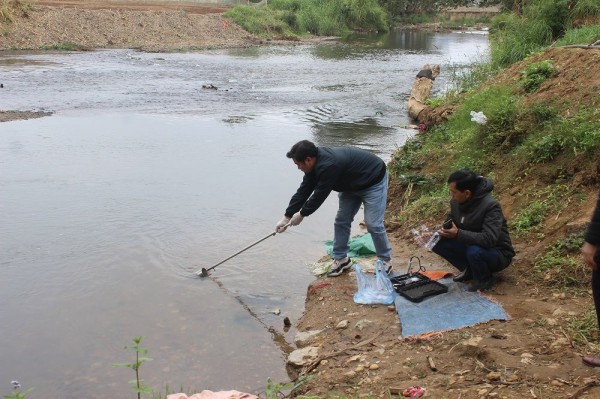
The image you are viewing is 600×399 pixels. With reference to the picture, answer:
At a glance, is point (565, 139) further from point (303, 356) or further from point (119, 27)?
Answer: point (119, 27)

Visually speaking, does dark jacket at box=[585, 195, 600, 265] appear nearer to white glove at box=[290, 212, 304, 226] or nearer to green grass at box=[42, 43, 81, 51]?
white glove at box=[290, 212, 304, 226]

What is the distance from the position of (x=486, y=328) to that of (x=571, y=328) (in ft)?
1.83

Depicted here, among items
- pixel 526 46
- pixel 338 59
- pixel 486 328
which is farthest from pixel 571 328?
pixel 338 59

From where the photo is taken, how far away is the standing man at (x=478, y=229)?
4504 millimetres

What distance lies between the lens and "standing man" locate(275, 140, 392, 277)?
513 centimetres

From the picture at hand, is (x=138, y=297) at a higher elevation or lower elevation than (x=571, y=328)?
lower

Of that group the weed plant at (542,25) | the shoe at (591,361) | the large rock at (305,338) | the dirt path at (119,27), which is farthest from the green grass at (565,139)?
the dirt path at (119,27)

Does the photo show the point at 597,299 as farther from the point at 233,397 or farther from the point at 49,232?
the point at 49,232

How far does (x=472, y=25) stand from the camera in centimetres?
6694

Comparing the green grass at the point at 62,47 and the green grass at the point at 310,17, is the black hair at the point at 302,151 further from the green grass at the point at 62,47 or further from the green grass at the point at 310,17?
the green grass at the point at 310,17

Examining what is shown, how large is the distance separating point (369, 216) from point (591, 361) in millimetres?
2428

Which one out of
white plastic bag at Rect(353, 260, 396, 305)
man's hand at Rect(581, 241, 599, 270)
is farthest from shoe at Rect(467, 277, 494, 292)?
man's hand at Rect(581, 241, 599, 270)

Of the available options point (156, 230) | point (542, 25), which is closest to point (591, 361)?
point (156, 230)

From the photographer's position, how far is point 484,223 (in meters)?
4.53
